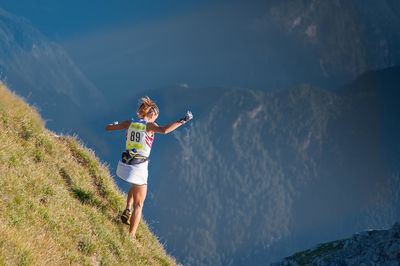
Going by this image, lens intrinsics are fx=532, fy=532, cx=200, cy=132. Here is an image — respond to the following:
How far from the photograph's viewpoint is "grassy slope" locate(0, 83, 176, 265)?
8.56 metres

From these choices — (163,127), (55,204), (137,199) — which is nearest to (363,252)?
(137,199)

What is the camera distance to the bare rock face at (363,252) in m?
54.1

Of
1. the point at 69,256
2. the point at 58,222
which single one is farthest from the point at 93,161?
the point at 69,256

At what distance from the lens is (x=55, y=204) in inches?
426

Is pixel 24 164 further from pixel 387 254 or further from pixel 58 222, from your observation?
pixel 387 254

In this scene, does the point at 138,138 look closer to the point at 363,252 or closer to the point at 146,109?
the point at 146,109

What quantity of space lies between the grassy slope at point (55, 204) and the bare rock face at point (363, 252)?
134 feet

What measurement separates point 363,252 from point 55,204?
205 feet

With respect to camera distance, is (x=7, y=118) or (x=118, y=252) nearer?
(x=118, y=252)

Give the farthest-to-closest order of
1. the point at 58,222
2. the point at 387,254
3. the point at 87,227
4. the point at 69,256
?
the point at 387,254 → the point at 87,227 → the point at 58,222 → the point at 69,256

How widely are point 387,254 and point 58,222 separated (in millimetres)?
50402

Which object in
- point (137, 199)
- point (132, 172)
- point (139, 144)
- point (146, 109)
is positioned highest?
point (146, 109)

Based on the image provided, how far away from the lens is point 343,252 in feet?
239

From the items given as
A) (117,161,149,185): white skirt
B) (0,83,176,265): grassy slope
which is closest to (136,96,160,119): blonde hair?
(117,161,149,185): white skirt
